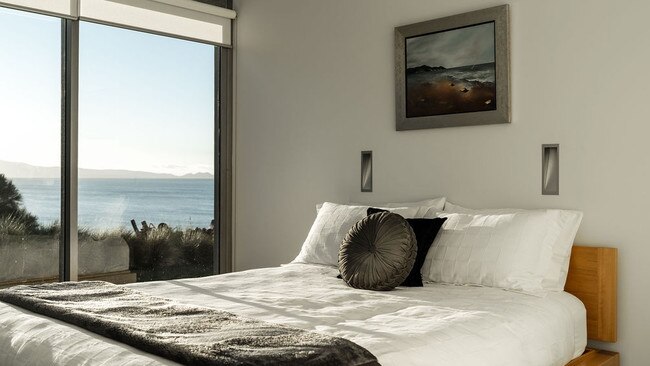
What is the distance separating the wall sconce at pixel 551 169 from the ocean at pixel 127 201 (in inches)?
101

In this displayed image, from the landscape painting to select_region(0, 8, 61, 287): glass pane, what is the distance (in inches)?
86.7

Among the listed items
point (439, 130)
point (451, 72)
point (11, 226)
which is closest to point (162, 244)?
point (11, 226)

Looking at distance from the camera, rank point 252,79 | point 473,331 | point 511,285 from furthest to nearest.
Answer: point 252,79
point 511,285
point 473,331

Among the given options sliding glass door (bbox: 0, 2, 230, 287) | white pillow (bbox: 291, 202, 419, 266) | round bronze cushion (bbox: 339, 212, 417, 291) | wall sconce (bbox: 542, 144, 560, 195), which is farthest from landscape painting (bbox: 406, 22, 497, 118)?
sliding glass door (bbox: 0, 2, 230, 287)

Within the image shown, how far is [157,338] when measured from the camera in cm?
190

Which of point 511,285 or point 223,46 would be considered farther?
point 223,46

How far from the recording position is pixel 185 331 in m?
2.02

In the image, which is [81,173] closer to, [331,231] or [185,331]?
[331,231]

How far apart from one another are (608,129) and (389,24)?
4.90 feet

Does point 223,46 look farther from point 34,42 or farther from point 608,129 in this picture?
point 608,129

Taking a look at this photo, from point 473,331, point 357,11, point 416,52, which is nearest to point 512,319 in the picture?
point 473,331

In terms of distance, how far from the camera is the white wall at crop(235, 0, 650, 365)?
301 cm

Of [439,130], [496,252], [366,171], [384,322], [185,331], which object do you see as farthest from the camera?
[366,171]

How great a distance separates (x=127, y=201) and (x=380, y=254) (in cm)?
→ 217
